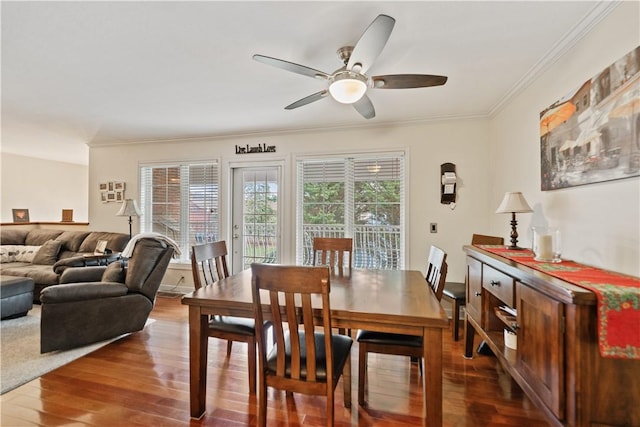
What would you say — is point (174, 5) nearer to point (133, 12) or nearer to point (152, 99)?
point (133, 12)

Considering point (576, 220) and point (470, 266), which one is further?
point (470, 266)

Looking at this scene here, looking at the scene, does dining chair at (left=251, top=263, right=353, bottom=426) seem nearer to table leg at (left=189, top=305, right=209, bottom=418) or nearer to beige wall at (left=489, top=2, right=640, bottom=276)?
table leg at (left=189, top=305, right=209, bottom=418)

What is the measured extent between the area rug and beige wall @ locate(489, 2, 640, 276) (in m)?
4.00

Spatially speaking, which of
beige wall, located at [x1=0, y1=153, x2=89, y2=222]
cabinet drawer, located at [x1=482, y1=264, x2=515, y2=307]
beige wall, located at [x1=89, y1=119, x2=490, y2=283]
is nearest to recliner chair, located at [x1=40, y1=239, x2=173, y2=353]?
beige wall, located at [x1=89, y1=119, x2=490, y2=283]

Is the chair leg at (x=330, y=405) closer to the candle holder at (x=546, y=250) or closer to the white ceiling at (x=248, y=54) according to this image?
the candle holder at (x=546, y=250)

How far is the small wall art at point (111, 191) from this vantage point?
4.93 metres

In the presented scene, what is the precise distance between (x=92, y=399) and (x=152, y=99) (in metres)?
2.70

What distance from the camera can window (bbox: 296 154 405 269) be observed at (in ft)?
12.7

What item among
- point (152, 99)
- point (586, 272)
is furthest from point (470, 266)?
point (152, 99)

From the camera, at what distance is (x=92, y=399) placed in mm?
2035

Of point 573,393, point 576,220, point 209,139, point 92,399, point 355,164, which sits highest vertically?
point 209,139

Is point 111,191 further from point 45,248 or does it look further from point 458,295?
point 458,295

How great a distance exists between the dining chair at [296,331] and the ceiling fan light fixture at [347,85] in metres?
1.20

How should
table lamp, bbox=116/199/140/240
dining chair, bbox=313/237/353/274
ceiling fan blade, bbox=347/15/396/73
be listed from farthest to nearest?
table lamp, bbox=116/199/140/240
dining chair, bbox=313/237/353/274
ceiling fan blade, bbox=347/15/396/73
